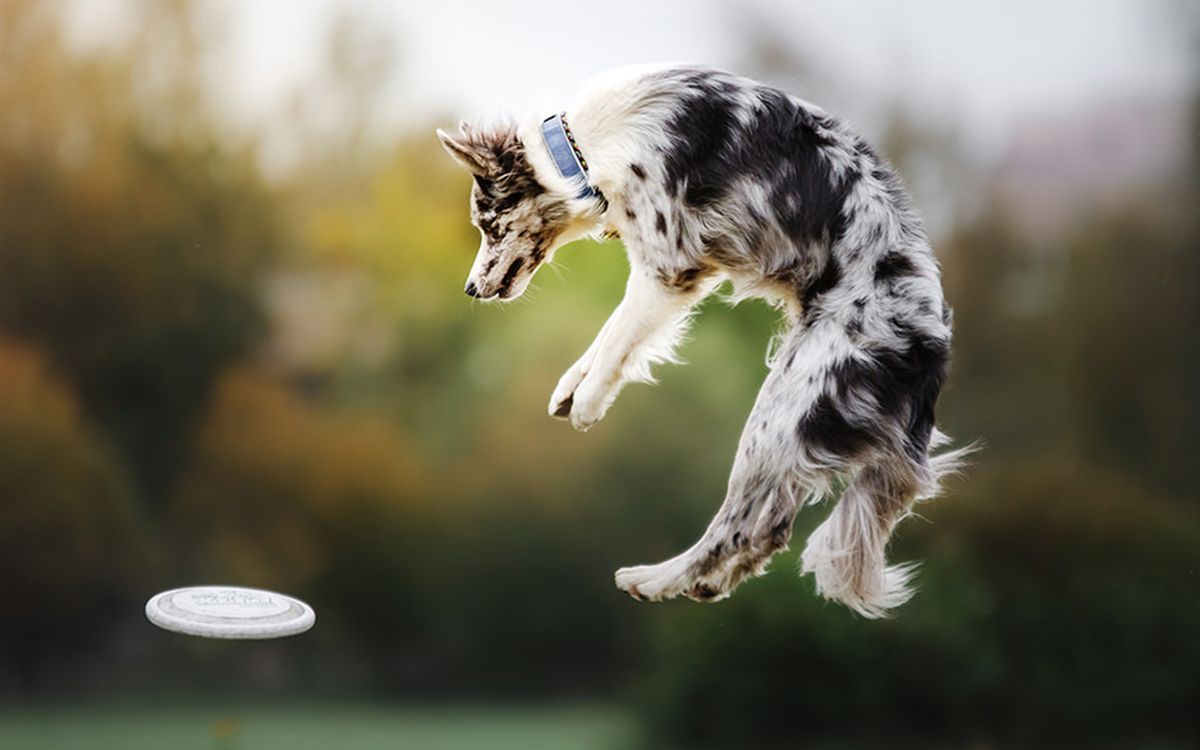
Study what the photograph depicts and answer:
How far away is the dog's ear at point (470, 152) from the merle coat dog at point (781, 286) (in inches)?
5.1

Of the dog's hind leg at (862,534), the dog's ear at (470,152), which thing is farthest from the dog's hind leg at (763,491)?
the dog's ear at (470,152)

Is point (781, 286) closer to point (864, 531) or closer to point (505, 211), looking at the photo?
point (864, 531)

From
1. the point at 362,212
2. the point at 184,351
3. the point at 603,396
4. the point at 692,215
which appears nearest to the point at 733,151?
the point at 692,215

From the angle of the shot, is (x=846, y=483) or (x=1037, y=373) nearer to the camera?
(x=846, y=483)

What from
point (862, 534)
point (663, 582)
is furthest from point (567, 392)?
point (862, 534)

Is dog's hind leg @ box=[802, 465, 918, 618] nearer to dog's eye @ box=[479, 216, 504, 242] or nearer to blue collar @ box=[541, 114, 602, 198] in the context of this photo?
blue collar @ box=[541, 114, 602, 198]

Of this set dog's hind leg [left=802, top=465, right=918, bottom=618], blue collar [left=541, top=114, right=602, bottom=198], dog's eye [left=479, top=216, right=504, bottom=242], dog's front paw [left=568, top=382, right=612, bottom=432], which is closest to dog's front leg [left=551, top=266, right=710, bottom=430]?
dog's front paw [left=568, top=382, right=612, bottom=432]

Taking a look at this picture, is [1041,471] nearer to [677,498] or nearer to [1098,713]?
[1098,713]

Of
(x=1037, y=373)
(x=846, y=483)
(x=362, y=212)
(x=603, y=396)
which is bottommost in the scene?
(x=846, y=483)

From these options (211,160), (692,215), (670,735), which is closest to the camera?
(692,215)

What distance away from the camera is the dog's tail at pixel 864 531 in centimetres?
358

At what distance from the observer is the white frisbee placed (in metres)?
3.84

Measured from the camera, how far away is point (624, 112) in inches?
143

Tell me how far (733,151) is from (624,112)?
307 millimetres
